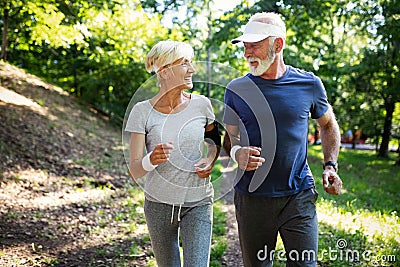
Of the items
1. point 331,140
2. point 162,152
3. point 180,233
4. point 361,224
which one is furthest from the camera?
point 361,224

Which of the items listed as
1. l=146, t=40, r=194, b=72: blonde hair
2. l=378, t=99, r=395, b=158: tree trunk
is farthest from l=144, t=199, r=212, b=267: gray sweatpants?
l=378, t=99, r=395, b=158: tree trunk

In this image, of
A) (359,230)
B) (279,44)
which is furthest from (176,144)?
(359,230)

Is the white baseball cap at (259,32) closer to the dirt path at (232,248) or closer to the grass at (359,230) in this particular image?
the grass at (359,230)

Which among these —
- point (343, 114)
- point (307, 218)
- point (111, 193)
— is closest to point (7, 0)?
point (111, 193)

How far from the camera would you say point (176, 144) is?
8.12 ft

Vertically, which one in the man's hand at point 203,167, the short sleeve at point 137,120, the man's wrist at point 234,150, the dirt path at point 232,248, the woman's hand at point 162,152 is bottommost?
the dirt path at point 232,248

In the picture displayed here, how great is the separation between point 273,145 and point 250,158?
0.66 ft

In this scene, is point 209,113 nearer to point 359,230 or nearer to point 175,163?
point 175,163

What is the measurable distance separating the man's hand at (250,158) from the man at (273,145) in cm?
2

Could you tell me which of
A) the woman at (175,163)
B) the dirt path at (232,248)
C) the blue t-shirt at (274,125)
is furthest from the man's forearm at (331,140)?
the dirt path at (232,248)

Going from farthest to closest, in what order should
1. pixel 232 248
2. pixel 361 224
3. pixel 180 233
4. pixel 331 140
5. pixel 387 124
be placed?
1. pixel 387 124
2. pixel 361 224
3. pixel 232 248
4. pixel 331 140
5. pixel 180 233

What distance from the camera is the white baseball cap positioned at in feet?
8.25

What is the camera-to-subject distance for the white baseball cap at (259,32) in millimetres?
2514

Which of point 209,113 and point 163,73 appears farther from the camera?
point 209,113
